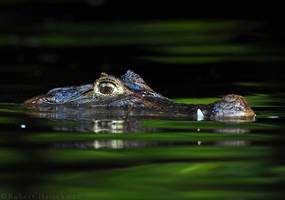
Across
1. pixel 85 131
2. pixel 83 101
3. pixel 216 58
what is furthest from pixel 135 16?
pixel 85 131

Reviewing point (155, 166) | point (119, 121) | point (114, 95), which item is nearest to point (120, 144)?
point (155, 166)

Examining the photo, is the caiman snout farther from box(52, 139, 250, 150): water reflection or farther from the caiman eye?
the caiman eye

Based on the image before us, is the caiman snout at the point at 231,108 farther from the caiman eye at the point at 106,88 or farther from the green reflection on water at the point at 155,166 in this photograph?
the caiman eye at the point at 106,88

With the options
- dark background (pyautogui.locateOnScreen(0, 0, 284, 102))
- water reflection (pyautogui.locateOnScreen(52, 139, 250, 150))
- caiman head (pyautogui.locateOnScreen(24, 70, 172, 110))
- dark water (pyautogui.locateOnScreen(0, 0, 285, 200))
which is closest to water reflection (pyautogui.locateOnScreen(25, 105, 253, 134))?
dark water (pyautogui.locateOnScreen(0, 0, 285, 200))

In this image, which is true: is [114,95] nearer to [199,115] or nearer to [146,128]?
[199,115]

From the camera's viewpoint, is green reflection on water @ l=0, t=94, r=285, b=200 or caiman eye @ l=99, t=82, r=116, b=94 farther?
caiman eye @ l=99, t=82, r=116, b=94

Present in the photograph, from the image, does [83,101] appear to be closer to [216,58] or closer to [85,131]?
[85,131]

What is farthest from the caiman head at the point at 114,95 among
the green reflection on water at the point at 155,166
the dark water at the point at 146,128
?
the green reflection on water at the point at 155,166
